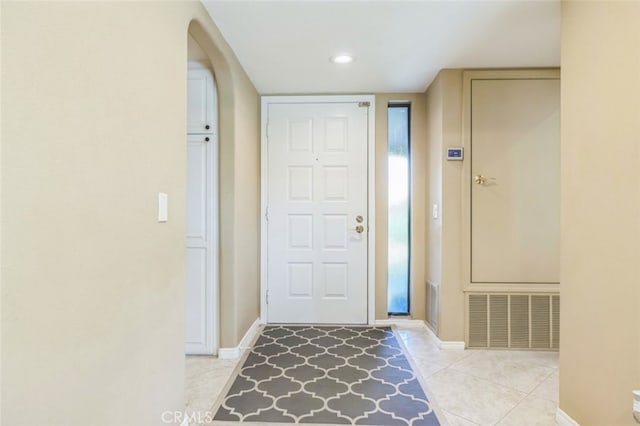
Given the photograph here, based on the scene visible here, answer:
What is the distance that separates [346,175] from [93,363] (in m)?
2.74

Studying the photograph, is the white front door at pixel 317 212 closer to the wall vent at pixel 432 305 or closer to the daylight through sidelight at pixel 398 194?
the daylight through sidelight at pixel 398 194

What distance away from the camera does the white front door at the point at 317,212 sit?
3.47m

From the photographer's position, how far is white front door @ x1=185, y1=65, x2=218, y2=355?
2605 millimetres

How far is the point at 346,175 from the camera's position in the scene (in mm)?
3471

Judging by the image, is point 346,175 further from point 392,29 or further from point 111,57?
point 111,57

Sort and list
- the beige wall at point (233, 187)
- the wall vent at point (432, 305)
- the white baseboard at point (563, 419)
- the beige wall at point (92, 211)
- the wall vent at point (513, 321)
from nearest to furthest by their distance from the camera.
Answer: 1. the beige wall at point (92, 211)
2. the white baseboard at point (563, 419)
3. the beige wall at point (233, 187)
4. the wall vent at point (513, 321)
5. the wall vent at point (432, 305)

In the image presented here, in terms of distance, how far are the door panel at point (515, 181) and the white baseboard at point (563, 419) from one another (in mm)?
1142

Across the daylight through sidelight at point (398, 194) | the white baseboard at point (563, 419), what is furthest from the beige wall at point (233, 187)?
the white baseboard at point (563, 419)

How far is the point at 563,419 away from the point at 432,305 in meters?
1.41

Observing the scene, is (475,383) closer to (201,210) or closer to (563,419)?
(563,419)

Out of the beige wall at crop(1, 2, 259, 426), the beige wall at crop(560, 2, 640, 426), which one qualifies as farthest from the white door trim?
the beige wall at crop(560, 2, 640, 426)

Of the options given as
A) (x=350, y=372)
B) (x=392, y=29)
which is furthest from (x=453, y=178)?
(x=350, y=372)

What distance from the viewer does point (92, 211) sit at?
103cm

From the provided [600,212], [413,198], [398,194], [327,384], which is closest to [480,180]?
[413,198]
